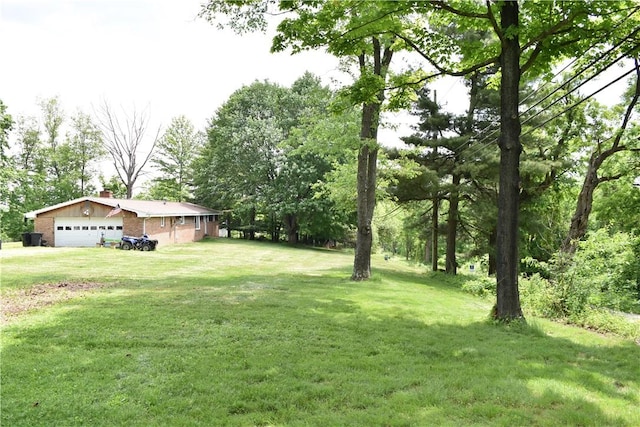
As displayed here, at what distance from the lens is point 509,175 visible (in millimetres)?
7621

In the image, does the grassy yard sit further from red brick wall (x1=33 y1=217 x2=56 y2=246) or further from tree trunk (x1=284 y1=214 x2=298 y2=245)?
tree trunk (x1=284 y1=214 x2=298 y2=245)

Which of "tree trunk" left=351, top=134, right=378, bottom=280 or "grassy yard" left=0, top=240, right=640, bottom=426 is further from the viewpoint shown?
"tree trunk" left=351, top=134, right=378, bottom=280

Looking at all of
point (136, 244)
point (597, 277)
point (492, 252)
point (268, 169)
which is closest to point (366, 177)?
point (597, 277)

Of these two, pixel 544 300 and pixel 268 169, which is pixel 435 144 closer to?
pixel 544 300

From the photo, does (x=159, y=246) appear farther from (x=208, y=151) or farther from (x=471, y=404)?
(x=471, y=404)

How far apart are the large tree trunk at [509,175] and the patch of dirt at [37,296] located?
8.57m

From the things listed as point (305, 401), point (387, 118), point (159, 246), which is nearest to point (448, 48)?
point (387, 118)

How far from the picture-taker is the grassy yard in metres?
3.64

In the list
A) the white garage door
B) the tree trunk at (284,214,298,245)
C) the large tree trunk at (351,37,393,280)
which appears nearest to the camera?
the large tree trunk at (351,37,393,280)

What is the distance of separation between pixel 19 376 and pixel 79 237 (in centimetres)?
2428

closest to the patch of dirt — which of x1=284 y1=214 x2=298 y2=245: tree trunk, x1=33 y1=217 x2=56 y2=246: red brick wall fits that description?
x1=33 y1=217 x2=56 y2=246: red brick wall

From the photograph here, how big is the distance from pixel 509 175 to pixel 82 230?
25.6 metres

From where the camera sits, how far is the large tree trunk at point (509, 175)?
7.60 meters

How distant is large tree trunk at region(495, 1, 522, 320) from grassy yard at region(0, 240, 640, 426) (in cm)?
77
